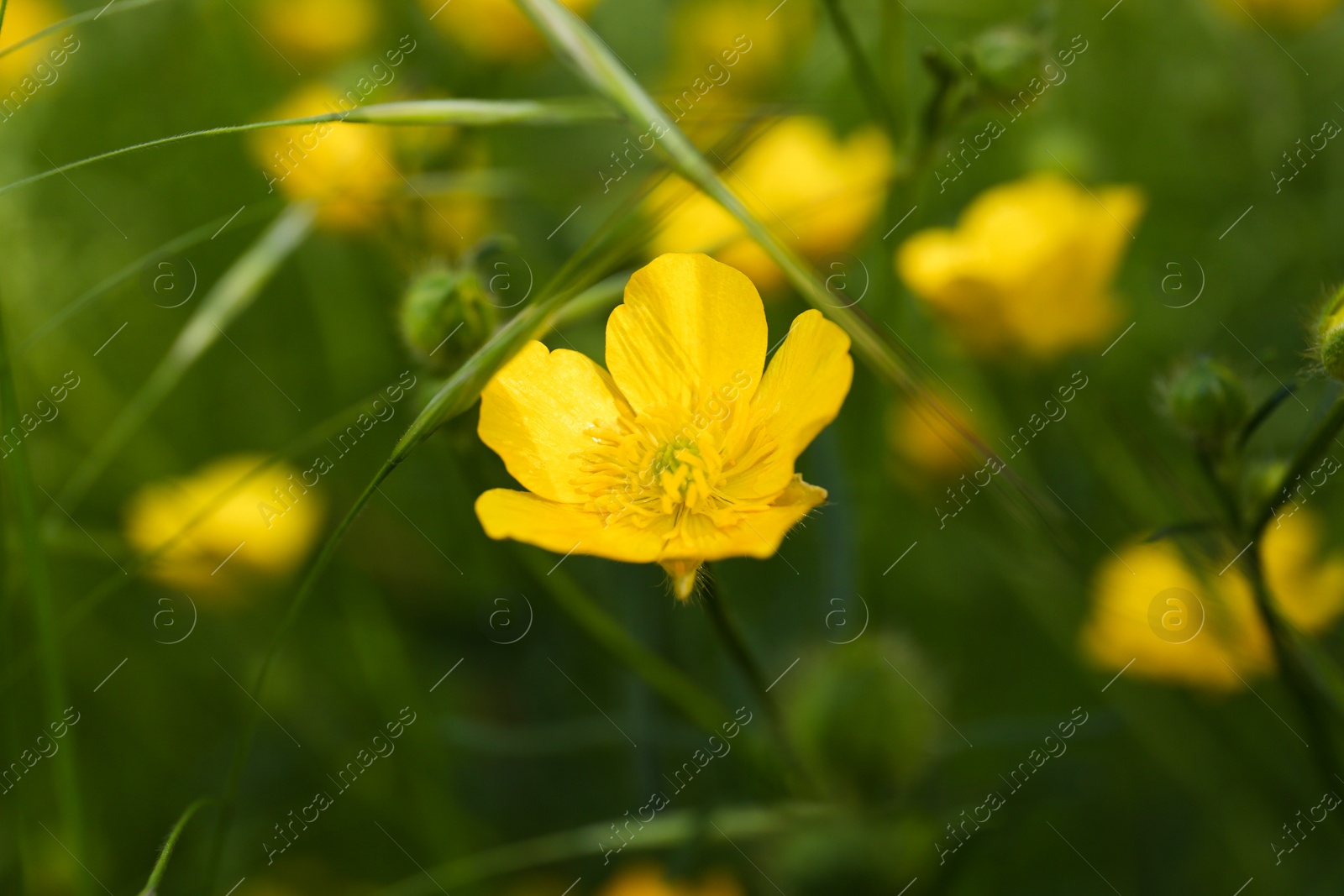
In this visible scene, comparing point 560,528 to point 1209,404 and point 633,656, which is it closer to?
point 633,656

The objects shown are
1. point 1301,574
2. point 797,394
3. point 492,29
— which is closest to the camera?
point 797,394

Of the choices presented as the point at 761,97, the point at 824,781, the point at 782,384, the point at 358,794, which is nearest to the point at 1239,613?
the point at 824,781

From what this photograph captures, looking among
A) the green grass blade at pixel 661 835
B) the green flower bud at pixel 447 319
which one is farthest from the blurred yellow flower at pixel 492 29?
the green grass blade at pixel 661 835

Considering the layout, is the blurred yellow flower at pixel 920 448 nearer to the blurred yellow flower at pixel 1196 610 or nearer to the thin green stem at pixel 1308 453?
the blurred yellow flower at pixel 1196 610

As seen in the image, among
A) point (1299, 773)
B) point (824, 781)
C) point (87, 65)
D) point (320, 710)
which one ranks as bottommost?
point (1299, 773)

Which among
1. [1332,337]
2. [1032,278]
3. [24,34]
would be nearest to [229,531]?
[1032,278]

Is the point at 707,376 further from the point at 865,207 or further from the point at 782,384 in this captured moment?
the point at 865,207

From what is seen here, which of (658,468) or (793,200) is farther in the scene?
(793,200)
